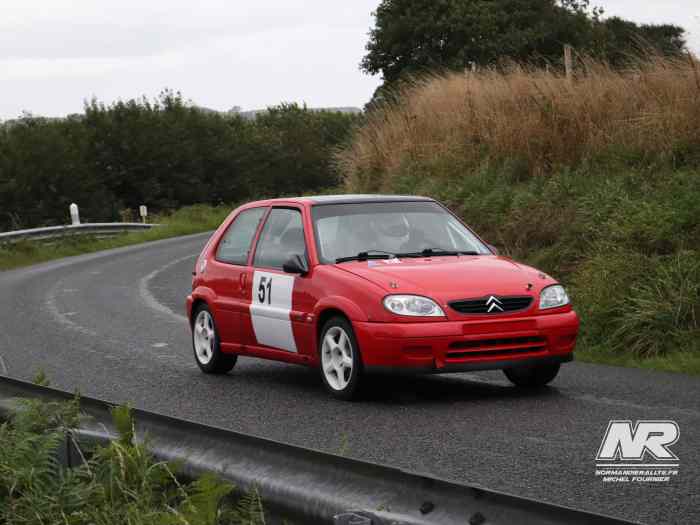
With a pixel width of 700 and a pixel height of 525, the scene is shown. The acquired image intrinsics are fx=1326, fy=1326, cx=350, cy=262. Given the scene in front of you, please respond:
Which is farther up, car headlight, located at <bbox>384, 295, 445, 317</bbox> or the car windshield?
the car windshield

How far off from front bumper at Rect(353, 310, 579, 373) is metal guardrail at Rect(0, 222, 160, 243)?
25482 millimetres

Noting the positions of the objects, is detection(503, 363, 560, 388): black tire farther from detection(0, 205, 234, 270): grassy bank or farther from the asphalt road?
detection(0, 205, 234, 270): grassy bank

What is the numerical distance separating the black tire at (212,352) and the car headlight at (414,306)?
265 centimetres

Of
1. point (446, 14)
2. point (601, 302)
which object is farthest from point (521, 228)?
point (446, 14)

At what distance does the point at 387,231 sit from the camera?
10031 millimetres

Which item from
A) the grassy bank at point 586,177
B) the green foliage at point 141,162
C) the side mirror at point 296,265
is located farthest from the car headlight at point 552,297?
the green foliage at point 141,162

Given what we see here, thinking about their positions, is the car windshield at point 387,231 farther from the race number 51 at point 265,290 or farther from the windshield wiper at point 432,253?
the race number 51 at point 265,290

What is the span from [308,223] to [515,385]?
1.98 metres

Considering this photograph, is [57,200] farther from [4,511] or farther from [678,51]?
[4,511]

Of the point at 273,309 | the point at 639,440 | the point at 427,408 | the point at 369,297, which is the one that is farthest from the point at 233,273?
the point at 639,440

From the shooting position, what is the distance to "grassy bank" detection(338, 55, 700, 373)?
1205cm

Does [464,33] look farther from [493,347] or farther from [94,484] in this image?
[94,484]

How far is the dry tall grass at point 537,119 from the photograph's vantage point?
665 inches

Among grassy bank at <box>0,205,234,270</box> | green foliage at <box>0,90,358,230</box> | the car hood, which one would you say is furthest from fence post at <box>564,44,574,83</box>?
green foliage at <box>0,90,358,230</box>
